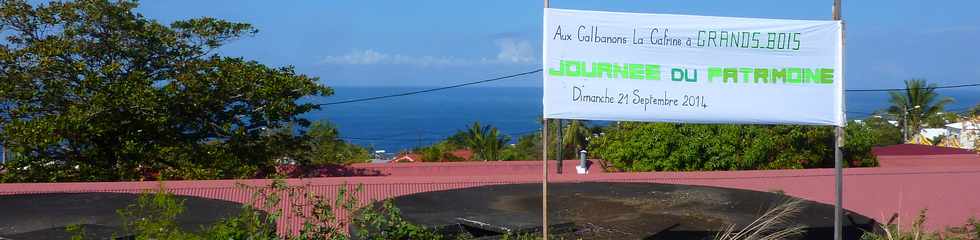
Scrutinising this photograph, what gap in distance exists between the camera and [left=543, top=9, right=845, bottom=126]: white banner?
463 cm

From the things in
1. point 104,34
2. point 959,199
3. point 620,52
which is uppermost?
point 104,34

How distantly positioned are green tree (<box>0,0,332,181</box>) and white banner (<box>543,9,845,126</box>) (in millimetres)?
8843

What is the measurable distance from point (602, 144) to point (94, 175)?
8.56 metres

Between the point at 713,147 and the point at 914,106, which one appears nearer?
the point at 713,147

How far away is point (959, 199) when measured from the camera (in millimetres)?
10961

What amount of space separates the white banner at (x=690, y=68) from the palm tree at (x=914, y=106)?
46871 mm

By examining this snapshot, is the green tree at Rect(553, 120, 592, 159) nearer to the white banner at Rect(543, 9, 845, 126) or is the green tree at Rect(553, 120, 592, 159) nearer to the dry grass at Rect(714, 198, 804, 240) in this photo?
the dry grass at Rect(714, 198, 804, 240)

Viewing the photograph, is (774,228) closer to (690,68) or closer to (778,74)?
(778,74)

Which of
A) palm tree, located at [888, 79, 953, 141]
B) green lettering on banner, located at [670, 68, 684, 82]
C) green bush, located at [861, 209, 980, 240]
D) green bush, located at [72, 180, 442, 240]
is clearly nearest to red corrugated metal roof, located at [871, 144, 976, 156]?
green bush, located at [861, 209, 980, 240]

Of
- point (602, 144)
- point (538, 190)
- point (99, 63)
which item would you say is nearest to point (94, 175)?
point (99, 63)

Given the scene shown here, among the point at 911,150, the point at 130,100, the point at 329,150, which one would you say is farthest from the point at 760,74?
the point at 329,150

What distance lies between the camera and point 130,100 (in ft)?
39.2

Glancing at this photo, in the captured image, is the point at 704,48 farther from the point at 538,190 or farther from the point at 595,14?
the point at 538,190

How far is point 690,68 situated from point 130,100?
9.39 m
